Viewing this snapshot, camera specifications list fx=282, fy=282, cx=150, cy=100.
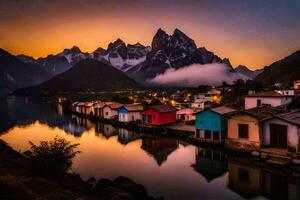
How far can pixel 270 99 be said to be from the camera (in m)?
46.9

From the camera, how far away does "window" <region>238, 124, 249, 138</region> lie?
34963mm

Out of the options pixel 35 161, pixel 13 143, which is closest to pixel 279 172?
pixel 35 161

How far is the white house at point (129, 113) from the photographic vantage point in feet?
217

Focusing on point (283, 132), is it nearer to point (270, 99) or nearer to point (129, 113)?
point (270, 99)

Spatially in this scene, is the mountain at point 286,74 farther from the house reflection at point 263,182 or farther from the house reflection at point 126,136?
the house reflection at point 263,182

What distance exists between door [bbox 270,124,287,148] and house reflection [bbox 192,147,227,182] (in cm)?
616

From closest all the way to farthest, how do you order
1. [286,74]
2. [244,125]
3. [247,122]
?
[247,122], [244,125], [286,74]

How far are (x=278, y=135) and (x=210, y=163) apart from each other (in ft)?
27.9

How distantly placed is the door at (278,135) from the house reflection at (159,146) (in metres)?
13.6

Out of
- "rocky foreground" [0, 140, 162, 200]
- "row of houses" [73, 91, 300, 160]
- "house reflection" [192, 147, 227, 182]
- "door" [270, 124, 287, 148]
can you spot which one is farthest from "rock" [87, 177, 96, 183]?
"door" [270, 124, 287, 148]

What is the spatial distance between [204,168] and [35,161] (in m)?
19.3

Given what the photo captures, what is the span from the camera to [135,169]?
33219 mm

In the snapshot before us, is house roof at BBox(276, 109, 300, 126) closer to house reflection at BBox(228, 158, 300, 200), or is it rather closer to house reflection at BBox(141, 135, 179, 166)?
house reflection at BBox(228, 158, 300, 200)

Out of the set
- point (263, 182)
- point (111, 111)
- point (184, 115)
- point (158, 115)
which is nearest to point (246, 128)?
point (263, 182)
